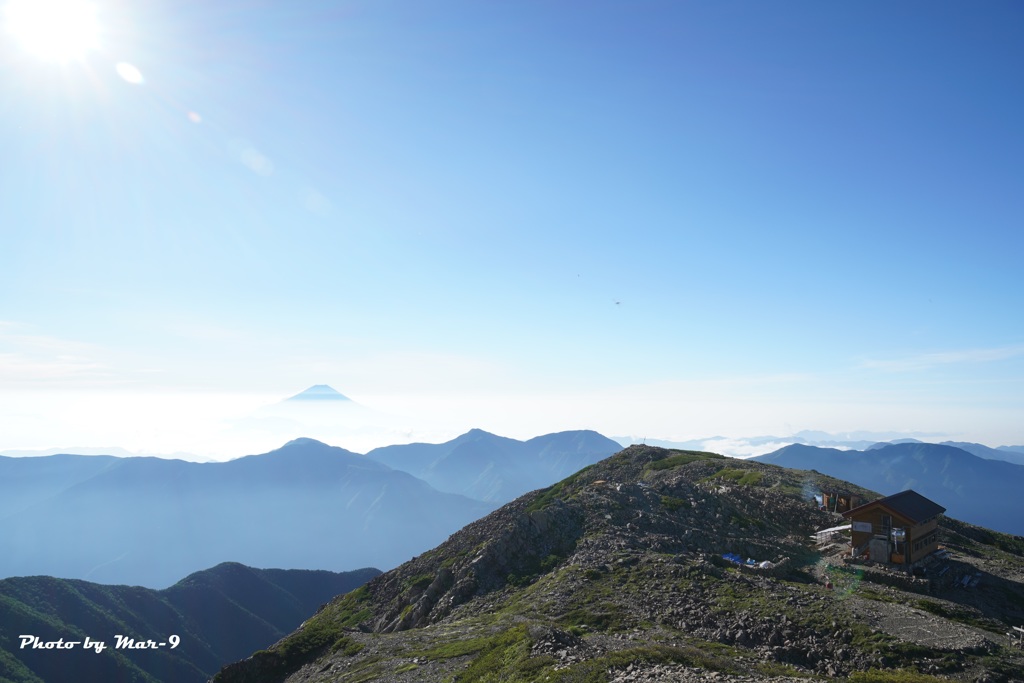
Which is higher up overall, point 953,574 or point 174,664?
point 953,574

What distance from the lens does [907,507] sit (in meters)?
51.2

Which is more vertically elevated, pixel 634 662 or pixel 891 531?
pixel 891 531

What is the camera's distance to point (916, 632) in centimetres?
3247

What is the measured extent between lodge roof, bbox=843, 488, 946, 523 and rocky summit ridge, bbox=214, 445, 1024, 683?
15.1 feet

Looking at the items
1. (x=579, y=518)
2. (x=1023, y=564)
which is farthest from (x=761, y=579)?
(x=1023, y=564)

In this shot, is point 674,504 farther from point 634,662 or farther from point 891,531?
point 634,662

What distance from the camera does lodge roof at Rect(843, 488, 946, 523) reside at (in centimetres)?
4941

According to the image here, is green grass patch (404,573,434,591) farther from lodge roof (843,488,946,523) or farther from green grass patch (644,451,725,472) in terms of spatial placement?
lodge roof (843,488,946,523)

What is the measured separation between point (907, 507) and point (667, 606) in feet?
91.3

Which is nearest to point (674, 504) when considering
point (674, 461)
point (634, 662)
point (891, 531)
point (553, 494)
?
point (891, 531)

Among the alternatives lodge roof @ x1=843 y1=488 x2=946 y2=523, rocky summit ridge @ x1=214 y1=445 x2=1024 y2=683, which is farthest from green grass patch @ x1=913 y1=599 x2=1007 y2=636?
lodge roof @ x1=843 y1=488 x2=946 y2=523

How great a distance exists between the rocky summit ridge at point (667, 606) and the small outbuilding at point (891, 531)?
280cm

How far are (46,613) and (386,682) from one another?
21112 centimetres

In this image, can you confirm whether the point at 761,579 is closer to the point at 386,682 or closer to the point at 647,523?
the point at 647,523
